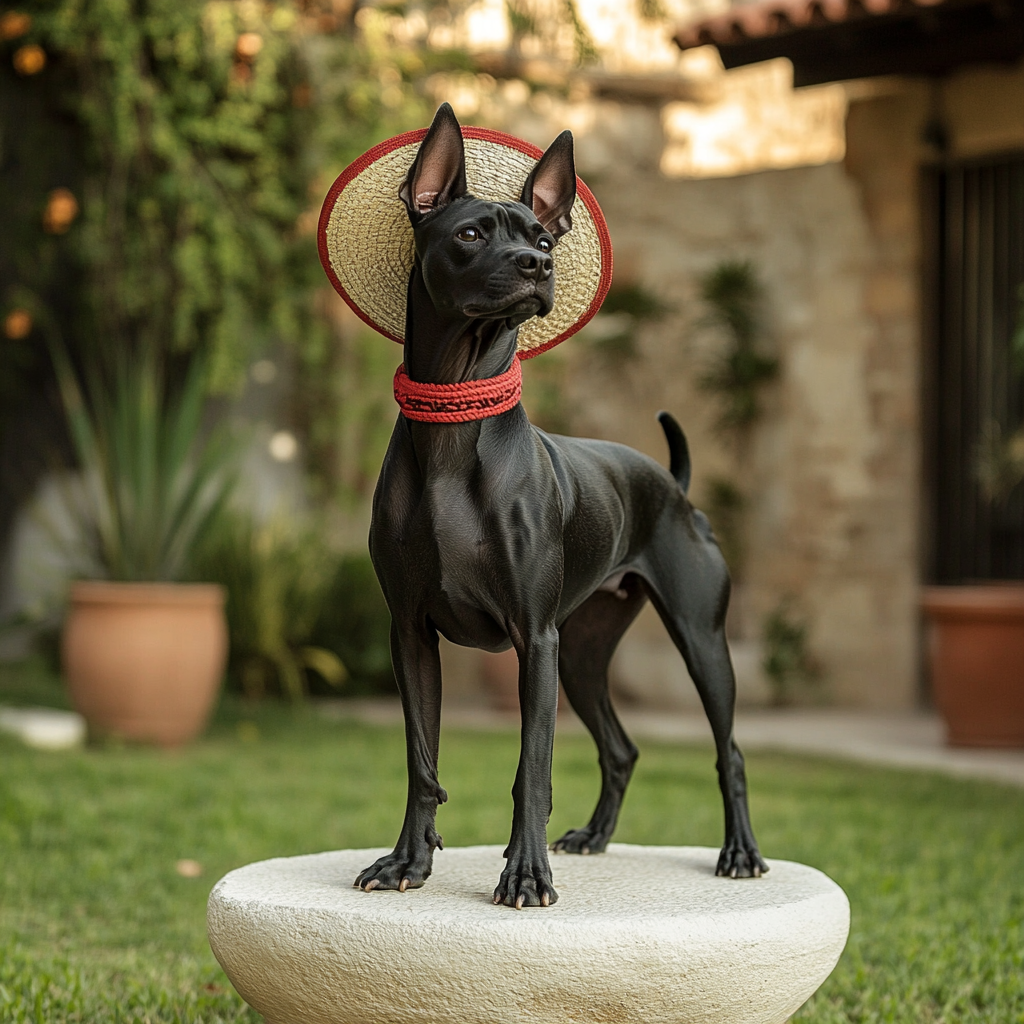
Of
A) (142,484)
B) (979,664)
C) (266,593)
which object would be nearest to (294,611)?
(266,593)

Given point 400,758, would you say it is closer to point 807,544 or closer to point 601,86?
point 807,544

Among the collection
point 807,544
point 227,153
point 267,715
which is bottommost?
point 267,715

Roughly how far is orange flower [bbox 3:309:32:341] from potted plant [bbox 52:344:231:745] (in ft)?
6.56

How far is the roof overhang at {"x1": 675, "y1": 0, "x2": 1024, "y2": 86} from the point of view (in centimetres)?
773

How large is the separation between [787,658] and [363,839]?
5.08 m

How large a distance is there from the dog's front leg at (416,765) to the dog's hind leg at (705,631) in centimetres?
56

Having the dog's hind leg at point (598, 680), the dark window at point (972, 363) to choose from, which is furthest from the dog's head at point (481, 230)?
the dark window at point (972, 363)

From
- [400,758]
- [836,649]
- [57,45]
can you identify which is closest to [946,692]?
[836,649]

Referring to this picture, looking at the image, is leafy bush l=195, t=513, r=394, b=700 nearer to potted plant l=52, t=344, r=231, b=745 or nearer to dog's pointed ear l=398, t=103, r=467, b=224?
potted plant l=52, t=344, r=231, b=745

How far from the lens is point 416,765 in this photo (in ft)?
8.00

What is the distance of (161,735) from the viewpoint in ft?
22.3

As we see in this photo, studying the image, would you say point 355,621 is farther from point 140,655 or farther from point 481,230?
point 481,230

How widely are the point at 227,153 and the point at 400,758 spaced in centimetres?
426

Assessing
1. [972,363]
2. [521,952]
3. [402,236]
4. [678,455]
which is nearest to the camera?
[521,952]
